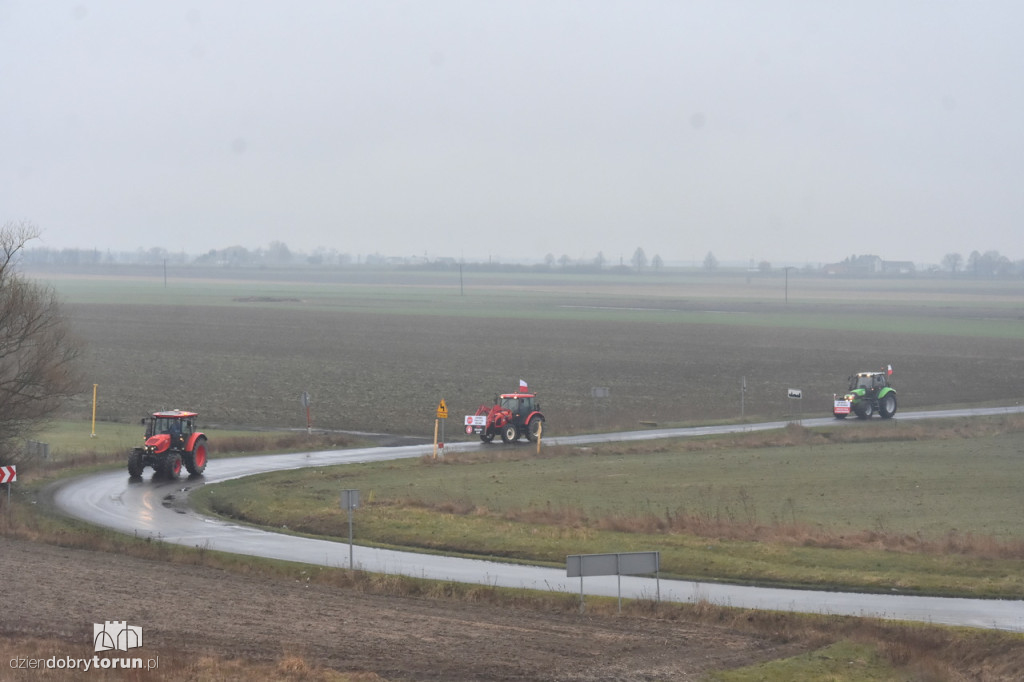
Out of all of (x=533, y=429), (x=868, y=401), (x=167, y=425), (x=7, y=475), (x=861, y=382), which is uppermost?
(x=167, y=425)

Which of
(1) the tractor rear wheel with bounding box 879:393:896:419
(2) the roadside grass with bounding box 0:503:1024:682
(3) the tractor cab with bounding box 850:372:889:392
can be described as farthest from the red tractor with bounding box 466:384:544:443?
(2) the roadside grass with bounding box 0:503:1024:682

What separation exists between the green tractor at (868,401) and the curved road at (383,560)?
2610 centimetres

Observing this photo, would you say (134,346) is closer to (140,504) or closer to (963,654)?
(140,504)

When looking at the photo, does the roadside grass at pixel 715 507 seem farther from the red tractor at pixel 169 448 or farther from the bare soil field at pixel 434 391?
the bare soil field at pixel 434 391

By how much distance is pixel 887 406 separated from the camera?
5819 cm

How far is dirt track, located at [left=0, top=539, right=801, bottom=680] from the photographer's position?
55.7ft

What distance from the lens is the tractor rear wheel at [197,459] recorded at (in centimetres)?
3950

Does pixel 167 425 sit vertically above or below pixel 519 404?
above

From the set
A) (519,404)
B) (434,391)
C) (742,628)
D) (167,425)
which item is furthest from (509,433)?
(742,628)

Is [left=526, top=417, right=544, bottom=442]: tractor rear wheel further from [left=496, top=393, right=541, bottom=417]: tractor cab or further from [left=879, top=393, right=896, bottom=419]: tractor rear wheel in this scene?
[left=879, top=393, right=896, bottom=419]: tractor rear wheel

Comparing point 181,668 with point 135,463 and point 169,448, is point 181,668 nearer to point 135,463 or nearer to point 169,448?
point 135,463

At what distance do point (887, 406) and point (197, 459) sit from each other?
117 feet

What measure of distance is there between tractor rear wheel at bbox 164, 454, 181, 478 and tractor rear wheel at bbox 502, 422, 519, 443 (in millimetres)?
14802

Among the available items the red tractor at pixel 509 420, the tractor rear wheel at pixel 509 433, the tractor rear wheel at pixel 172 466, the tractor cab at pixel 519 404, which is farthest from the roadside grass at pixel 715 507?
the tractor cab at pixel 519 404
